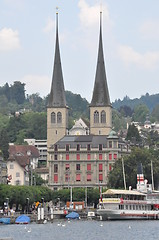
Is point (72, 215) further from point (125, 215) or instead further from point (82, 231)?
point (82, 231)

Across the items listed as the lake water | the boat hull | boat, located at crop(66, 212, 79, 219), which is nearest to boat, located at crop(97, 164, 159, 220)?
the boat hull

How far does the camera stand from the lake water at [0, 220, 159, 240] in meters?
117

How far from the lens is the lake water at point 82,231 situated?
384ft

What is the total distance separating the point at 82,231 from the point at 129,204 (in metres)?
34.5

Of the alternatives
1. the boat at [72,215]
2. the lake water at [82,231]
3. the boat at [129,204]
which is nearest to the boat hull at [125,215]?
the boat at [129,204]

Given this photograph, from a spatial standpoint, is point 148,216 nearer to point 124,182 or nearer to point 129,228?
point 124,182

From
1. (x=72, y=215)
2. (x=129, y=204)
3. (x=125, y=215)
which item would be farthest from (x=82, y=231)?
(x=72, y=215)

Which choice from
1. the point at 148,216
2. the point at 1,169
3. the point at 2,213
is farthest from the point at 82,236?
the point at 1,169

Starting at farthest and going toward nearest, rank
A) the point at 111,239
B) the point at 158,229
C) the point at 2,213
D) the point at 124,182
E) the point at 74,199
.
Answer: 1. the point at 74,199
2. the point at 124,182
3. the point at 2,213
4. the point at 158,229
5. the point at 111,239

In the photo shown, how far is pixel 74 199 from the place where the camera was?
196m

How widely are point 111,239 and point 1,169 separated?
7951 centimetres

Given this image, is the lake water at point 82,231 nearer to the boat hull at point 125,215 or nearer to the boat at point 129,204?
the boat hull at point 125,215

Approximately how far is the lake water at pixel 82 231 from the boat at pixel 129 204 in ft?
29.7

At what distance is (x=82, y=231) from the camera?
127 meters
